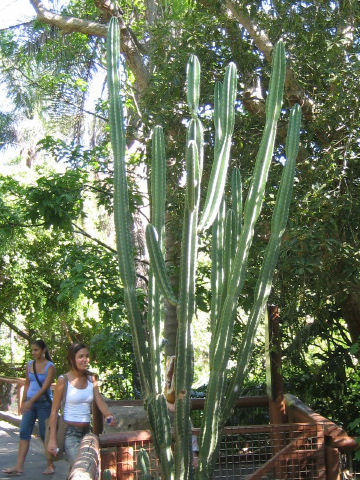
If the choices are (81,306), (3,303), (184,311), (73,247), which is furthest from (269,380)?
(3,303)

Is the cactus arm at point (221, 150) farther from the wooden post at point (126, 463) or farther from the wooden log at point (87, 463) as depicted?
the wooden post at point (126, 463)

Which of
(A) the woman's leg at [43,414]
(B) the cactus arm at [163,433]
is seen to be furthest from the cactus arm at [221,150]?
(A) the woman's leg at [43,414]

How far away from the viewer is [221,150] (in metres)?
4.12

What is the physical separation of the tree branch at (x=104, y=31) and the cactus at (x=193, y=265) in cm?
607

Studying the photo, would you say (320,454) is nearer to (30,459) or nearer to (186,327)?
(186,327)

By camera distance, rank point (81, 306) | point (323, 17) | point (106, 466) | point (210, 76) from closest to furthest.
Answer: point (106, 466), point (323, 17), point (210, 76), point (81, 306)

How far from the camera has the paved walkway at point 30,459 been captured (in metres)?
6.26

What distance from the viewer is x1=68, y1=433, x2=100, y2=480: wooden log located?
279 centimetres

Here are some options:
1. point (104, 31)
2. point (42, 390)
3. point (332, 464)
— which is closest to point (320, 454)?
point (332, 464)

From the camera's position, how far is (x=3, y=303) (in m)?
11.8

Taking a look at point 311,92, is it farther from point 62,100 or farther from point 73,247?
point 62,100

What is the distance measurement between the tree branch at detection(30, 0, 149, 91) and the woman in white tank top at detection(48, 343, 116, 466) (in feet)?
20.6

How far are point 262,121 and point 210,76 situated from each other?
36.7 inches

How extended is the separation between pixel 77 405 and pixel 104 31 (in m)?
7.14
